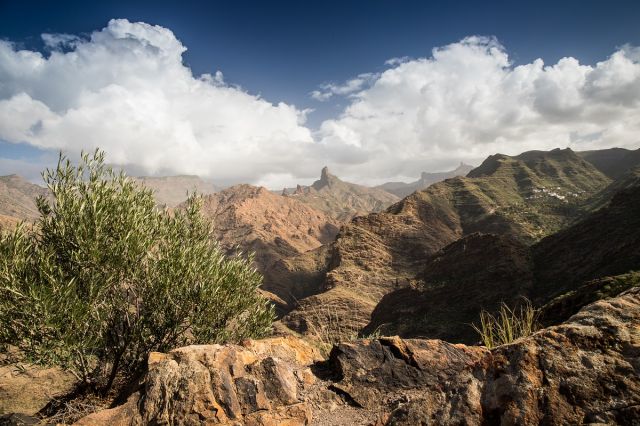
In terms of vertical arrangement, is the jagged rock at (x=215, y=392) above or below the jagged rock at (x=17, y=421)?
above

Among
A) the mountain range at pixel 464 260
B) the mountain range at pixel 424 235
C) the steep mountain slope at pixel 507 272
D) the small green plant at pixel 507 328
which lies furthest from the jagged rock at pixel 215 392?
the mountain range at pixel 424 235

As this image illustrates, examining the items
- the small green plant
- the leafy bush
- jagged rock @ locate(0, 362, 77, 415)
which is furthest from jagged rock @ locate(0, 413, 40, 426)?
the small green plant

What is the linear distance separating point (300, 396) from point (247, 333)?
920 cm

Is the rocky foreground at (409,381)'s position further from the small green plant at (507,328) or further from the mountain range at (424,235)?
the mountain range at (424,235)

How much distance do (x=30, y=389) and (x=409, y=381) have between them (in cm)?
3377

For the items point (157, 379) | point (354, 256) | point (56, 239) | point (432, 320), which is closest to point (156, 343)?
point (56, 239)

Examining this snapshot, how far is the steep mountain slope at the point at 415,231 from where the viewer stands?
113 meters

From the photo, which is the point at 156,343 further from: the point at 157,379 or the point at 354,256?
the point at 354,256

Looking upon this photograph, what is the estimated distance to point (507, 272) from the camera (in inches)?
2876

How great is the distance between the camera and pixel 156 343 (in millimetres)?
16656

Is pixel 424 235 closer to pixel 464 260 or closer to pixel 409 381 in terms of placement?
pixel 464 260

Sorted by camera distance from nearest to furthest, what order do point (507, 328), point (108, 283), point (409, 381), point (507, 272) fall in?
point (409, 381), point (507, 328), point (108, 283), point (507, 272)

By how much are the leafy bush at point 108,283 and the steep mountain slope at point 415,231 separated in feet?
274

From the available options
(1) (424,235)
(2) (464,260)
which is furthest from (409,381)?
(1) (424,235)
